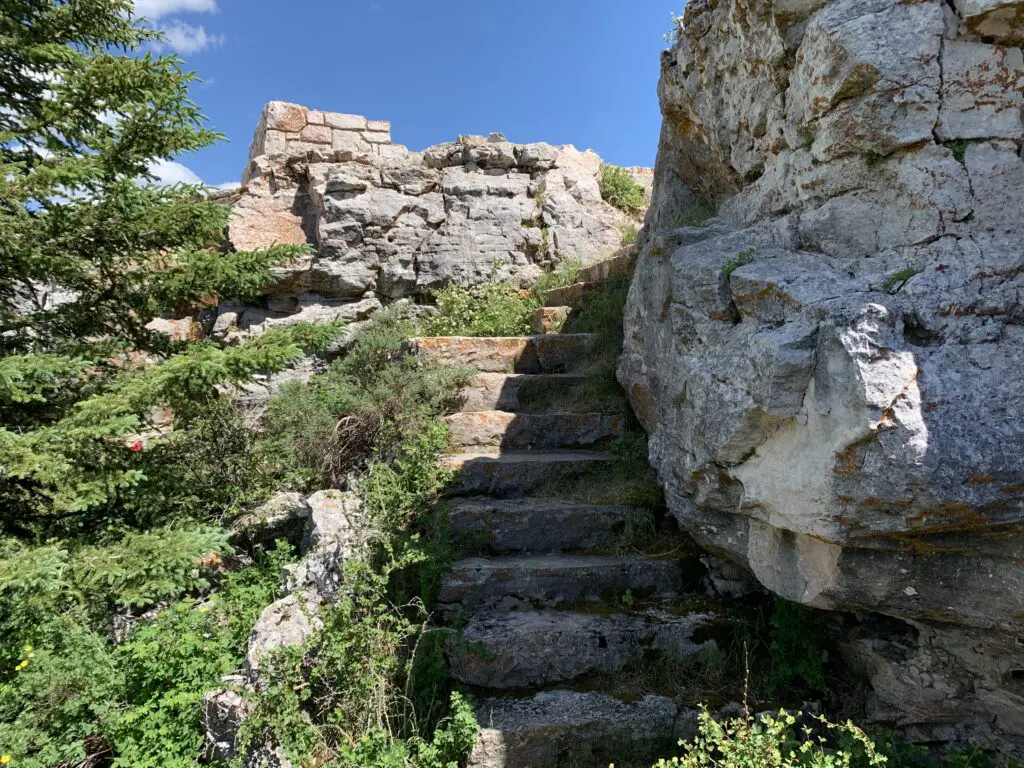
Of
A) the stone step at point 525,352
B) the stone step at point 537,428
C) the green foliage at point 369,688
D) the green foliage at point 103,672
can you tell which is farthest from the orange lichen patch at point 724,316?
the green foliage at point 103,672

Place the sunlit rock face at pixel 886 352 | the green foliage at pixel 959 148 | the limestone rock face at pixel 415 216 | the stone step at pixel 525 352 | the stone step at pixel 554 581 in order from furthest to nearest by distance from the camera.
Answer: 1. the limestone rock face at pixel 415 216
2. the stone step at pixel 525 352
3. the stone step at pixel 554 581
4. the green foliage at pixel 959 148
5. the sunlit rock face at pixel 886 352

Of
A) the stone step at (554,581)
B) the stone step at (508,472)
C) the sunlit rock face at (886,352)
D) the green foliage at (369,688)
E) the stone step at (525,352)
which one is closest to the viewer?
the sunlit rock face at (886,352)

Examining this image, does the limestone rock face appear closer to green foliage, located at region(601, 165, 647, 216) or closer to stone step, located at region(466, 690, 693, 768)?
green foliage, located at region(601, 165, 647, 216)

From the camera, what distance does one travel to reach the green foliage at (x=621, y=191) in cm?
1022

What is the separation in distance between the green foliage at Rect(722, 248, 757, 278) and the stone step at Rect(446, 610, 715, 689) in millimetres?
2154

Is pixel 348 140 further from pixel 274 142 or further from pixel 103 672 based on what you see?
pixel 103 672

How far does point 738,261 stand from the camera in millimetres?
3223

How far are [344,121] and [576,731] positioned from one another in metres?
10.3

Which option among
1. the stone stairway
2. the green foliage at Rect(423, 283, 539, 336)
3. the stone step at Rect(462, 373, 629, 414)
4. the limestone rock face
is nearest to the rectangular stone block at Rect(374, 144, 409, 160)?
the limestone rock face

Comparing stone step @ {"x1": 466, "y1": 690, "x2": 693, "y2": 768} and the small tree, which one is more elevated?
the small tree

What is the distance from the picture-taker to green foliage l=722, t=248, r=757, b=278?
319cm

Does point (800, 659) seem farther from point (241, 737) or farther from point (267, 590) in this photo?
point (267, 590)

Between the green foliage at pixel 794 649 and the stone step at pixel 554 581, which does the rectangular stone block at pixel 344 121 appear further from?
the green foliage at pixel 794 649

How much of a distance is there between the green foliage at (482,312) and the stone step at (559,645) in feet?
14.9
